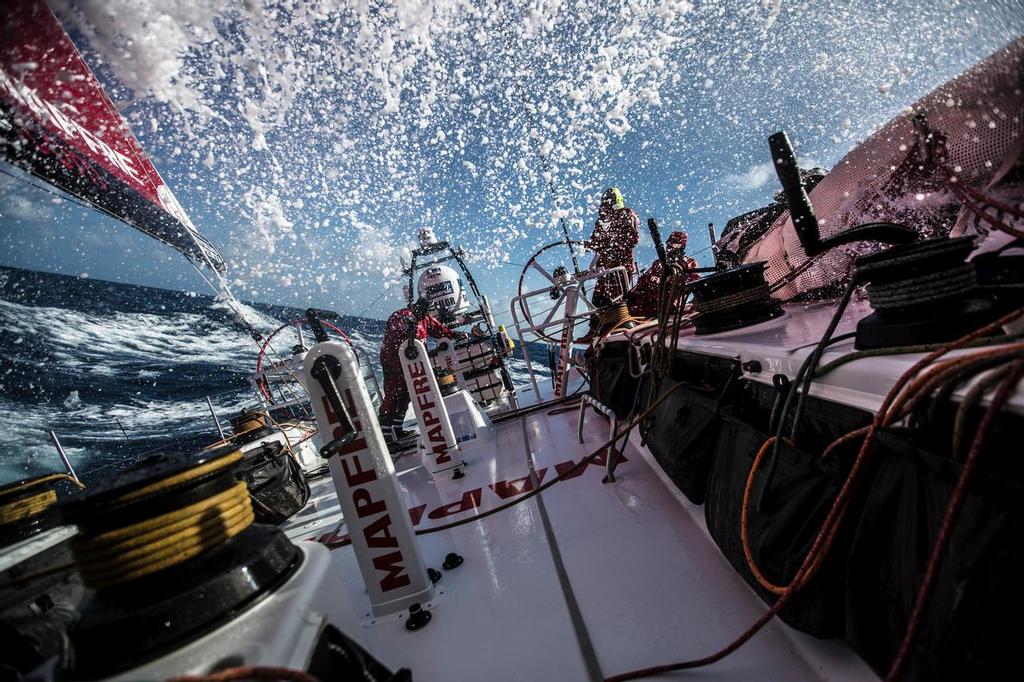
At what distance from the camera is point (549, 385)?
10.8 m

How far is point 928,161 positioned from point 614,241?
5.31 meters

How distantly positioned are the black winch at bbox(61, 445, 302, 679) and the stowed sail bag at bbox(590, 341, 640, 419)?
3.43m

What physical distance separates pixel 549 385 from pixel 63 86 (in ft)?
39.3

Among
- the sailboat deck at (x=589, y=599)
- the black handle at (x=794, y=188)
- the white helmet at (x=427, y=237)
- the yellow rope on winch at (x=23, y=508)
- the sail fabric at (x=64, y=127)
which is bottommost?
the sailboat deck at (x=589, y=599)

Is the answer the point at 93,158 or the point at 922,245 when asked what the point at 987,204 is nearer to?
the point at 922,245

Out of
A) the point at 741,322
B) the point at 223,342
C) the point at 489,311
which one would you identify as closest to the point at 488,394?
the point at 489,311

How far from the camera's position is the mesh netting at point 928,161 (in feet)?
5.82

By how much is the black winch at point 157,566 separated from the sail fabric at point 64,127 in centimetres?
897

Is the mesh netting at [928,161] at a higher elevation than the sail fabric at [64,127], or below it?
below

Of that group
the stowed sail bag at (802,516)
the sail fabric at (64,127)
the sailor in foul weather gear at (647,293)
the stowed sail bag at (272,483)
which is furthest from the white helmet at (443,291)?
the stowed sail bag at (802,516)

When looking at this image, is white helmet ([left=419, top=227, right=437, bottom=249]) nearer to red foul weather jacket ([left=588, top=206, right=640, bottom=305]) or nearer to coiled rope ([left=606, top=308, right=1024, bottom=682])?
red foul weather jacket ([left=588, top=206, right=640, bottom=305])

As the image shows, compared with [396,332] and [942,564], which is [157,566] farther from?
[396,332]

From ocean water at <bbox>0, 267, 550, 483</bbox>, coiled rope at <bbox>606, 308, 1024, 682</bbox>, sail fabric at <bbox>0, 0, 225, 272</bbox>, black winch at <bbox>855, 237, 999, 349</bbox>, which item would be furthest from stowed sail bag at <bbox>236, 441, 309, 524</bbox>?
ocean water at <bbox>0, 267, 550, 483</bbox>

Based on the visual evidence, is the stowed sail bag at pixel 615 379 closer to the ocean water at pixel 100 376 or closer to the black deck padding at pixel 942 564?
the black deck padding at pixel 942 564
